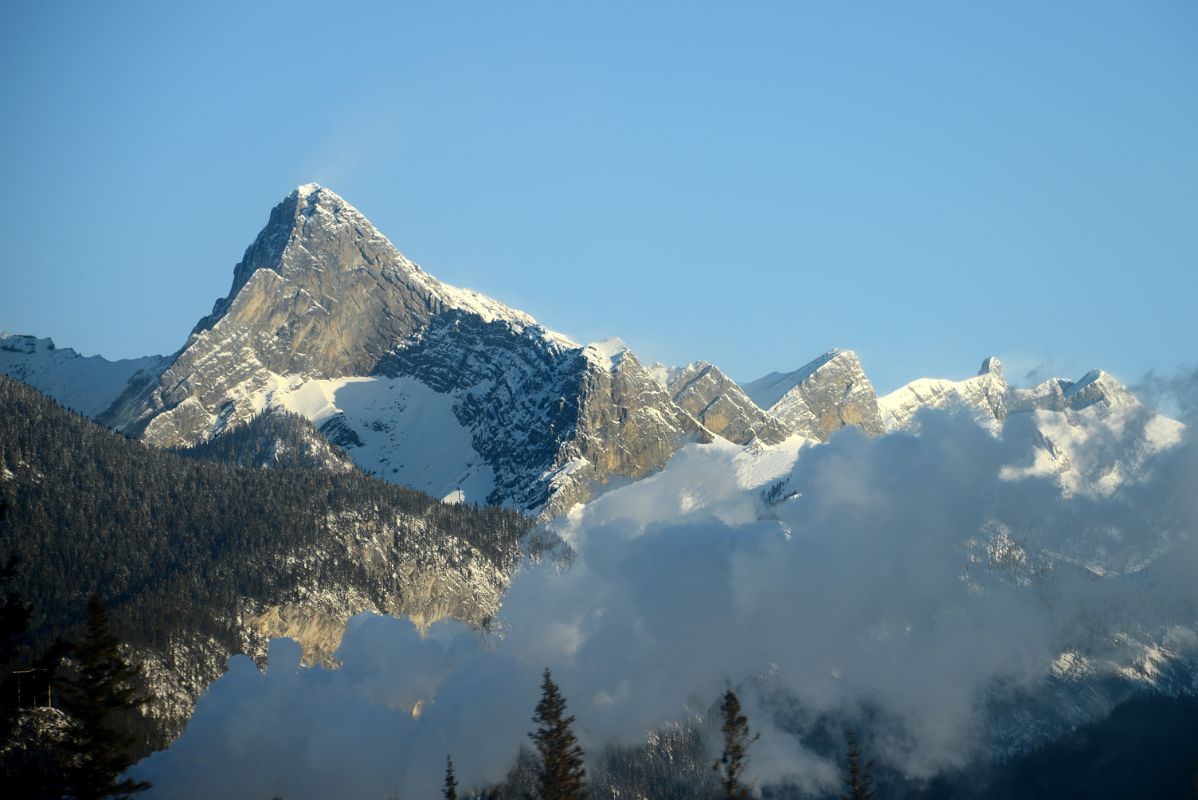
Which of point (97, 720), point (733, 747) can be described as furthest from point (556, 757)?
point (97, 720)

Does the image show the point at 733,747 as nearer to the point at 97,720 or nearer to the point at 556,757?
the point at 556,757

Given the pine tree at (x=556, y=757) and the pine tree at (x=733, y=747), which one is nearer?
the pine tree at (x=733, y=747)

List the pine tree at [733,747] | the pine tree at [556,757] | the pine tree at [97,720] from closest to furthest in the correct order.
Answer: the pine tree at [97,720] < the pine tree at [733,747] < the pine tree at [556,757]

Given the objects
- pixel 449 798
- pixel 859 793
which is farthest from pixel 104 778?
pixel 859 793

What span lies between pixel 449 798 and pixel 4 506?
62733 millimetres

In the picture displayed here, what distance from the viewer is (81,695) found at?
77.0 m

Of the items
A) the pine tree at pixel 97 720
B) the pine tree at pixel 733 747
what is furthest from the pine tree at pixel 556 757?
the pine tree at pixel 97 720

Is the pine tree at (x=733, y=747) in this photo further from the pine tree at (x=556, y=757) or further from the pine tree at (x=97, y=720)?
the pine tree at (x=97, y=720)

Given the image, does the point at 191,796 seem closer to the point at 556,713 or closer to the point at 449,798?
the point at 449,798

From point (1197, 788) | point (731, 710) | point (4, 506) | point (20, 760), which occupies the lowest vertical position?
point (1197, 788)

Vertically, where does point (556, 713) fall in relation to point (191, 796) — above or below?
below

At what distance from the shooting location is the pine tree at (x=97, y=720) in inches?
3029

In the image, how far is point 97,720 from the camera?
77500 mm

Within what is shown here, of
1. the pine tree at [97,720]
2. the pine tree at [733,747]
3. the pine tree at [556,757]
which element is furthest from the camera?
the pine tree at [556,757]
